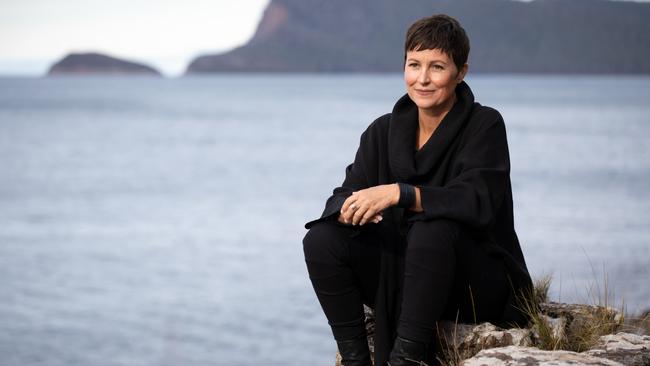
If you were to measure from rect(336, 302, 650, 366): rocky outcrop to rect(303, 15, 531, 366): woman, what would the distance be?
2.5 inches

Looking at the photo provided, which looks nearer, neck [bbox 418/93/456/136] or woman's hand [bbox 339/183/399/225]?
woman's hand [bbox 339/183/399/225]

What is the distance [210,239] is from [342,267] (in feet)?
61.5

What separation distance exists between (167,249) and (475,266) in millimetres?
18444

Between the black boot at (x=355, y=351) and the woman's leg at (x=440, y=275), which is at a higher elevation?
the woman's leg at (x=440, y=275)

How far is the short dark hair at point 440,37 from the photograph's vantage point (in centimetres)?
344

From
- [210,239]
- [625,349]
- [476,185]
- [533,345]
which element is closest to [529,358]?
[533,345]

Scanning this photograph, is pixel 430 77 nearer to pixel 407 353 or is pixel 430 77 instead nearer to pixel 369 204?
pixel 369 204

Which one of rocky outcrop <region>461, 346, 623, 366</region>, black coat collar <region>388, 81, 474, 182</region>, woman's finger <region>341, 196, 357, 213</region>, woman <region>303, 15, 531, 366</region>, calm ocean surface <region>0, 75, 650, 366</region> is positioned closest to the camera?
rocky outcrop <region>461, 346, 623, 366</region>

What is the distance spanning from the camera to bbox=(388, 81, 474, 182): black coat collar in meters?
3.50

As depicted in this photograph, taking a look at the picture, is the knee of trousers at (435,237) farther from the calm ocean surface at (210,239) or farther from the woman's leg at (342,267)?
the calm ocean surface at (210,239)

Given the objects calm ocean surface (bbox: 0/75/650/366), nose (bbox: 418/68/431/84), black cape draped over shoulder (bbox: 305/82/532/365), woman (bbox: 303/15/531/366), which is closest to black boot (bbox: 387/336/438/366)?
woman (bbox: 303/15/531/366)

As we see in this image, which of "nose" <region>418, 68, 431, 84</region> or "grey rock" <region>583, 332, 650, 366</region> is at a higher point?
"nose" <region>418, 68, 431, 84</region>

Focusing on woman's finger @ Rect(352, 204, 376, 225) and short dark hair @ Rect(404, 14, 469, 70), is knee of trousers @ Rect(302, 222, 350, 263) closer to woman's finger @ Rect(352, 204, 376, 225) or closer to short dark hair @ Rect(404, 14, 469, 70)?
woman's finger @ Rect(352, 204, 376, 225)

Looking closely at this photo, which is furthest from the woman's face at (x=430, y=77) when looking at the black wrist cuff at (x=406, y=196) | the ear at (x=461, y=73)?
the black wrist cuff at (x=406, y=196)
